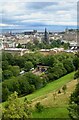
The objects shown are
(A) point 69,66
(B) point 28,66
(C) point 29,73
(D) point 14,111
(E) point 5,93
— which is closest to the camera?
(D) point 14,111

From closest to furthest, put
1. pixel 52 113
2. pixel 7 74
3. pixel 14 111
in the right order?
pixel 14 111 → pixel 52 113 → pixel 7 74

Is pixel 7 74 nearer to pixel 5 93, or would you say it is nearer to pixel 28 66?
pixel 5 93

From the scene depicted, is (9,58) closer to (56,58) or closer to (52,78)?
(56,58)

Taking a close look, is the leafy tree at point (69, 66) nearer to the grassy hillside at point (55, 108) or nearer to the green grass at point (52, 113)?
the grassy hillside at point (55, 108)

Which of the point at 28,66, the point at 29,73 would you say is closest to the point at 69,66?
the point at 28,66

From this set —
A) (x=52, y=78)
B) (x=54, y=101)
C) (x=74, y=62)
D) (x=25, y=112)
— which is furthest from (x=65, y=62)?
(x=25, y=112)

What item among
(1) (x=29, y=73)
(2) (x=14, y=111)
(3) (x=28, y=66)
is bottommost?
(3) (x=28, y=66)

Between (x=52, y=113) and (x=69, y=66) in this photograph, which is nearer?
(x=52, y=113)

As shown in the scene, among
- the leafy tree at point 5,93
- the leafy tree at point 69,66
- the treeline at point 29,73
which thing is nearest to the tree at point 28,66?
the treeline at point 29,73
